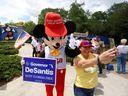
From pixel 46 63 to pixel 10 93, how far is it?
3.96 meters

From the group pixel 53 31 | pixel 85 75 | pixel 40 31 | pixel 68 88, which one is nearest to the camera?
pixel 85 75

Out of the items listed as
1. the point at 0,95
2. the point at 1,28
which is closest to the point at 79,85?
the point at 0,95

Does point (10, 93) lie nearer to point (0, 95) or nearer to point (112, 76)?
point (0, 95)

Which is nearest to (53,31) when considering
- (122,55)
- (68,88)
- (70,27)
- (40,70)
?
(70,27)

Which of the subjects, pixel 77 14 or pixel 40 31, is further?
pixel 77 14

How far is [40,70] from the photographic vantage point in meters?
5.73

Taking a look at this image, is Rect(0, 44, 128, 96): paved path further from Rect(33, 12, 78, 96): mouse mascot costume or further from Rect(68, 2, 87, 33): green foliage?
Rect(68, 2, 87, 33): green foliage

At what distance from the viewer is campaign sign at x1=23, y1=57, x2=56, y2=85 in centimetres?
566

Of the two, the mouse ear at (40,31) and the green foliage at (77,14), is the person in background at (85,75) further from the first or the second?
the green foliage at (77,14)

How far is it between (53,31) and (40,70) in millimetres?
876

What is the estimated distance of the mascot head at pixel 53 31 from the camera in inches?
245

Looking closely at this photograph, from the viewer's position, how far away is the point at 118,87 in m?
10.7

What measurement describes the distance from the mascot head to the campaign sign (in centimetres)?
67

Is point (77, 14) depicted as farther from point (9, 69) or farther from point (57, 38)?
point (57, 38)
